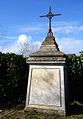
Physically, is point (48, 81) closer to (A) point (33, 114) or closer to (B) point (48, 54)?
(B) point (48, 54)

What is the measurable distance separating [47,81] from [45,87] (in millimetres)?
243

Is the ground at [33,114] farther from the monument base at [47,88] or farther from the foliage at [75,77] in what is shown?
the foliage at [75,77]

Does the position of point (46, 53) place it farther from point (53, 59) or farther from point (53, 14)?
point (53, 14)

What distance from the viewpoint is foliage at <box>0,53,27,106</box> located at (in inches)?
433

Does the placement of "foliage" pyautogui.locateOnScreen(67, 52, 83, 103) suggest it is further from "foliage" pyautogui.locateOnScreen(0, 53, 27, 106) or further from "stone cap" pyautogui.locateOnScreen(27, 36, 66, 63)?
"stone cap" pyautogui.locateOnScreen(27, 36, 66, 63)

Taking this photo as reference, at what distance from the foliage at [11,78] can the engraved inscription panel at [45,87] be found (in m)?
2.01

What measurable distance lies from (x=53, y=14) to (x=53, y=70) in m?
2.51

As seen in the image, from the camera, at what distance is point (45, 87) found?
361 inches

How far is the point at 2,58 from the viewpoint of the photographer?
11.0 meters

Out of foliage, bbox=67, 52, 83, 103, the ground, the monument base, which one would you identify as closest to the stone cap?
the monument base

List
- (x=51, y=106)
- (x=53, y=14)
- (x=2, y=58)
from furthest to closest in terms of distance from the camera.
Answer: (x=2, y=58) → (x=53, y=14) → (x=51, y=106)

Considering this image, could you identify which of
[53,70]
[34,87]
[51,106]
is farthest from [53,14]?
[51,106]

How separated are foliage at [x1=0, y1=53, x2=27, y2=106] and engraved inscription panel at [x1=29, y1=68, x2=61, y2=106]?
6.61 feet

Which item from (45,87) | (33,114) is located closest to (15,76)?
(45,87)
